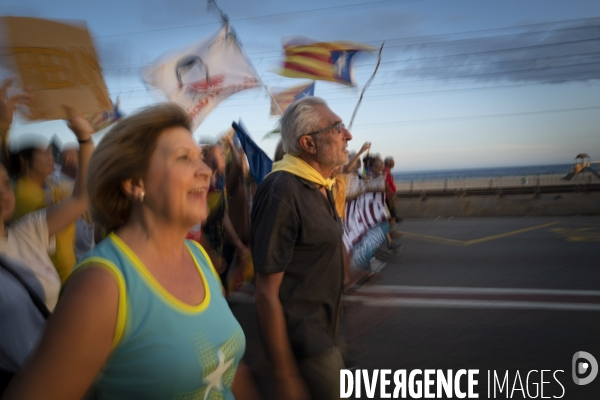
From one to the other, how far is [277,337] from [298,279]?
0.95 feet

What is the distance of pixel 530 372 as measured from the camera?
4.73 m

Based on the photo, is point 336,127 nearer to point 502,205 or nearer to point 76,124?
point 76,124

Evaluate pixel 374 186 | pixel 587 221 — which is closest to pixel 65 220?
pixel 374 186

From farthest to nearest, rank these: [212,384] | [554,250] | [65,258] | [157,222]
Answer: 1. [554,250]
2. [65,258]
3. [157,222]
4. [212,384]

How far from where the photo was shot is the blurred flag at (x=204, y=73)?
5930 mm

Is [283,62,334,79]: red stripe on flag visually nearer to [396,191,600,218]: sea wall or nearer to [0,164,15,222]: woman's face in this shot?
[0,164,15,222]: woman's face

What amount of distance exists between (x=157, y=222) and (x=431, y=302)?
607 cm

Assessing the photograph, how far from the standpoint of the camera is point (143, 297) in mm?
1580

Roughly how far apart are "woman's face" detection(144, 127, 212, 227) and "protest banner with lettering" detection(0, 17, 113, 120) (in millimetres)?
1383

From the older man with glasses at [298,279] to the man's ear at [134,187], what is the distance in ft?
2.88

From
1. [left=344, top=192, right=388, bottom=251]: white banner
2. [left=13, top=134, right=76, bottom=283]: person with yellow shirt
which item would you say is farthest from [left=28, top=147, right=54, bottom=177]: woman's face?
[left=344, top=192, right=388, bottom=251]: white banner

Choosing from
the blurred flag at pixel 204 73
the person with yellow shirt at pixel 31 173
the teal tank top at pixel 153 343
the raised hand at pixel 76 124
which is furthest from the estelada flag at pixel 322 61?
the teal tank top at pixel 153 343

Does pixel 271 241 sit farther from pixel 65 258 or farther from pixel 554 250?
pixel 554 250

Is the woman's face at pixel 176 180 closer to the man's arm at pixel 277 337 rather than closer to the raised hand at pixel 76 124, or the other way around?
the man's arm at pixel 277 337
